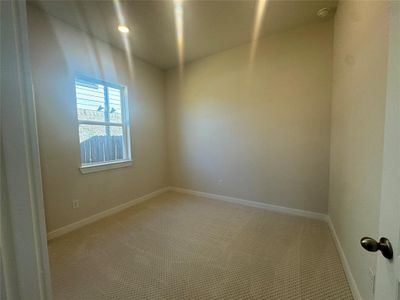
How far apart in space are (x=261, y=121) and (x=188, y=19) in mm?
1733

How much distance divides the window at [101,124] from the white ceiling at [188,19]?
72cm

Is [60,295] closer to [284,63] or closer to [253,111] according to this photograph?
[253,111]

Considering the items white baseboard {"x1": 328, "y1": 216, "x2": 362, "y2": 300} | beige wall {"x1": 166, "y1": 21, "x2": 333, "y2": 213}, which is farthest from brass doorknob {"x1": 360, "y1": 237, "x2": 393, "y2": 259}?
beige wall {"x1": 166, "y1": 21, "x2": 333, "y2": 213}

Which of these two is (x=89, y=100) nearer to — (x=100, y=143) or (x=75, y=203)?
(x=100, y=143)

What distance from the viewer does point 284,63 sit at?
9.07 ft

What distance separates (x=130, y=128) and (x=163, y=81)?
4.28 feet

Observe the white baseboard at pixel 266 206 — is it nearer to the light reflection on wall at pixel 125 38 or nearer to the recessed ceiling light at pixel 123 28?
the light reflection on wall at pixel 125 38

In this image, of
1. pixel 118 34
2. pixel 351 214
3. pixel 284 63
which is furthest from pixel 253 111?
pixel 118 34

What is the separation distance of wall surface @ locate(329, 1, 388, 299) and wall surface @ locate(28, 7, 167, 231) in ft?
9.63

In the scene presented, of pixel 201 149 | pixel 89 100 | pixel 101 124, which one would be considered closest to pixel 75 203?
pixel 101 124

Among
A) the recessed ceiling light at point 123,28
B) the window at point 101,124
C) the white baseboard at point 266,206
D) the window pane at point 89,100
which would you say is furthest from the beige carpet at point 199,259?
the recessed ceiling light at point 123,28

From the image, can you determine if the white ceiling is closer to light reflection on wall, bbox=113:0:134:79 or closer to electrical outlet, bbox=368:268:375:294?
light reflection on wall, bbox=113:0:134:79

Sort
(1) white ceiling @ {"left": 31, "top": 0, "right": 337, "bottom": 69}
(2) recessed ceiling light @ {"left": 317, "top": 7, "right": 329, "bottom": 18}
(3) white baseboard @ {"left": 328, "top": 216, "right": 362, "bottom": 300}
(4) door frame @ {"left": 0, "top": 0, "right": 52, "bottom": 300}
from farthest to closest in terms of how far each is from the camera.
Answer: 1. (2) recessed ceiling light @ {"left": 317, "top": 7, "right": 329, "bottom": 18}
2. (1) white ceiling @ {"left": 31, "top": 0, "right": 337, "bottom": 69}
3. (3) white baseboard @ {"left": 328, "top": 216, "right": 362, "bottom": 300}
4. (4) door frame @ {"left": 0, "top": 0, "right": 52, "bottom": 300}

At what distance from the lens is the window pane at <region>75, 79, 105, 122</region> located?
2586 mm
